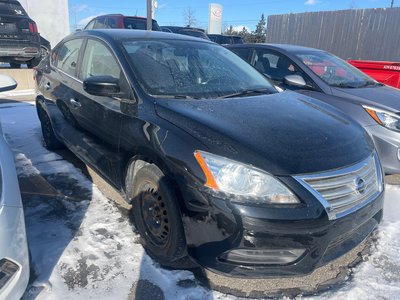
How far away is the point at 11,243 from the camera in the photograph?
163cm

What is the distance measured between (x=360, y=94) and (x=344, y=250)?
269cm

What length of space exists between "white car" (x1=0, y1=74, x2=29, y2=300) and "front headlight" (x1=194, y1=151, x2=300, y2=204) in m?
1.01

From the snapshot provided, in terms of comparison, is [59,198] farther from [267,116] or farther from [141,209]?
[267,116]

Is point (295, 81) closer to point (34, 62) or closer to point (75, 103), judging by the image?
point (75, 103)

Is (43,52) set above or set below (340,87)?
below

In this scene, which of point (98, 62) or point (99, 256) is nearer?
point (99, 256)

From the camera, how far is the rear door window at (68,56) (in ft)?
11.7

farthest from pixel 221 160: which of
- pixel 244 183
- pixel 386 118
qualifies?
pixel 386 118

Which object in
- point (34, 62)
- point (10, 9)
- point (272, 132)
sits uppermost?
point (10, 9)

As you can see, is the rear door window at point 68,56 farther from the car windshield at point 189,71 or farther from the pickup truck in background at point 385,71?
the pickup truck in background at point 385,71

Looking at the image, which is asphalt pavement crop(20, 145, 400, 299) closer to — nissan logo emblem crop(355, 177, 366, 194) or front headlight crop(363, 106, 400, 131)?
nissan logo emblem crop(355, 177, 366, 194)

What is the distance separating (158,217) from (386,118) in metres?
2.92

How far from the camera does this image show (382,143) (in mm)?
3764

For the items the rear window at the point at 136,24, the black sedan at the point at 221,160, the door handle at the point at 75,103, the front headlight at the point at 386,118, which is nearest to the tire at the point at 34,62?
the rear window at the point at 136,24
